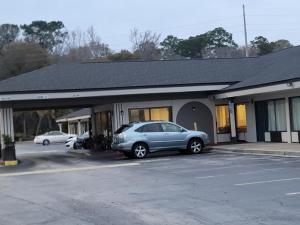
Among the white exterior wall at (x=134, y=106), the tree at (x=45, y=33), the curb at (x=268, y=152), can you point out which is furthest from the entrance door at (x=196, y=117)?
the tree at (x=45, y=33)

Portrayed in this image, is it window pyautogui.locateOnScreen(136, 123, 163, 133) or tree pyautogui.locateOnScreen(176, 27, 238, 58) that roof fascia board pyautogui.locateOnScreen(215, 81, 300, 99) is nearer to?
window pyautogui.locateOnScreen(136, 123, 163, 133)

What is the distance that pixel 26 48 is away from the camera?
83875mm

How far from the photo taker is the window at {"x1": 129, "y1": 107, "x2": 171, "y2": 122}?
30.9 meters

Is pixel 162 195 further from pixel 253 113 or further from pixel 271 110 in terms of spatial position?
pixel 253 113

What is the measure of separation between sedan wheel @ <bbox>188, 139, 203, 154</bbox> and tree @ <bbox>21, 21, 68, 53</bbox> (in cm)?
8098

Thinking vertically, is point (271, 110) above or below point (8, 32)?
below

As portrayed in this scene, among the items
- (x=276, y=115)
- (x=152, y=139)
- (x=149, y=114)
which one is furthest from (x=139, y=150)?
(x=276, y=115)

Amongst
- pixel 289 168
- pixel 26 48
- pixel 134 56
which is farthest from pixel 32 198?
pixel 26 48

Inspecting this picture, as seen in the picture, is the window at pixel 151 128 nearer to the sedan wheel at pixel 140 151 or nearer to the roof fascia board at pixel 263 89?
the sedan wheel at pixel 140 151

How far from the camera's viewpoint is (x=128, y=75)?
105ft

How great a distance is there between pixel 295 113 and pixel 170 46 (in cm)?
7792

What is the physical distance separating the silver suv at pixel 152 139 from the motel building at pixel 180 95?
13.6ft

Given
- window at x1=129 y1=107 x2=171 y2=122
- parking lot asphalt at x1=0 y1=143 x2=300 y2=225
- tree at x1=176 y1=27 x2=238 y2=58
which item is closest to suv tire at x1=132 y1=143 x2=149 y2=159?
parking lot asphalt at x1=0 y1=143 x2=300 y2=225

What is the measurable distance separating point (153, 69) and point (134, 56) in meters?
41.8
